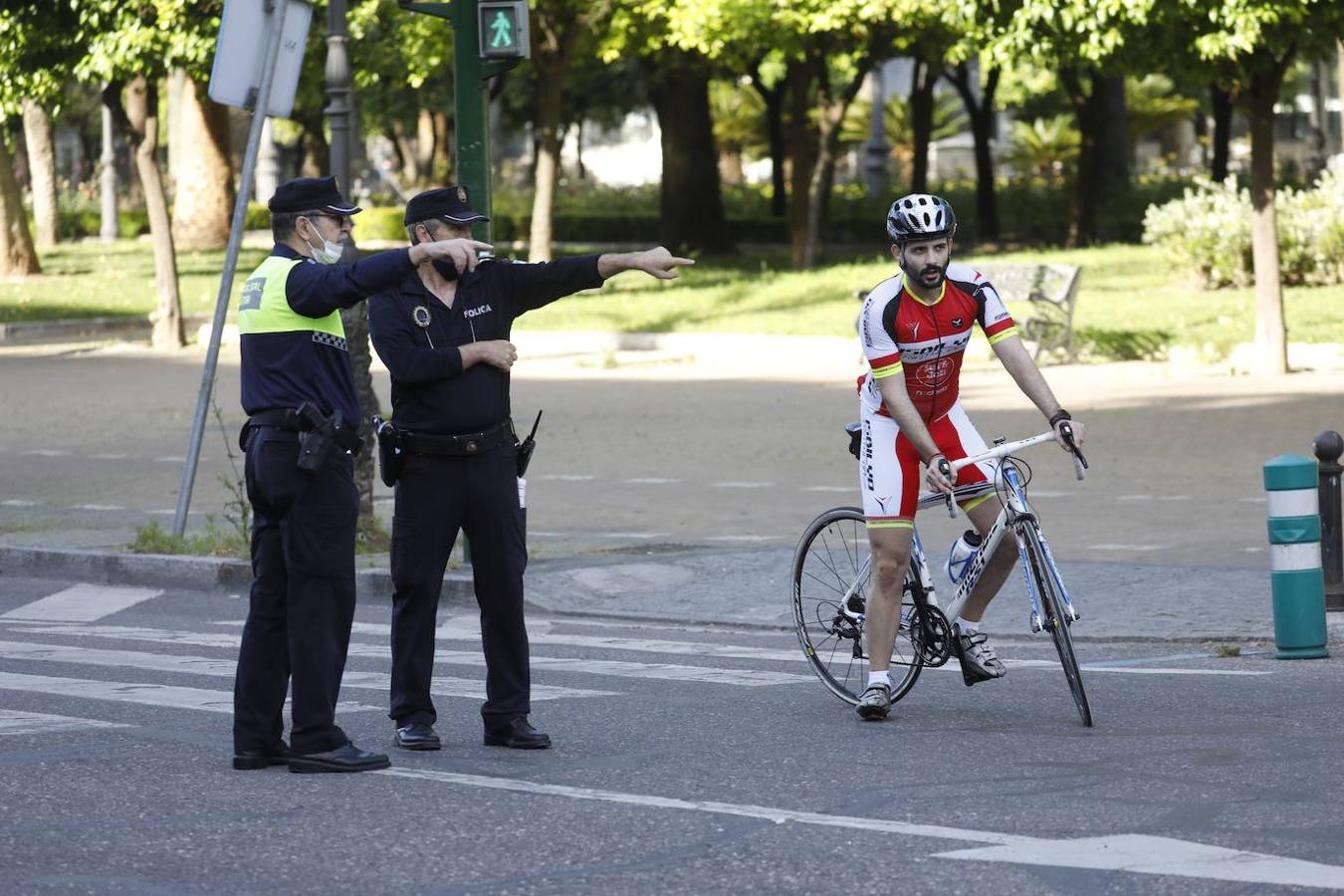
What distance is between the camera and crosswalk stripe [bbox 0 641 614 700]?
8.64 m

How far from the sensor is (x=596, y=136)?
127 meters

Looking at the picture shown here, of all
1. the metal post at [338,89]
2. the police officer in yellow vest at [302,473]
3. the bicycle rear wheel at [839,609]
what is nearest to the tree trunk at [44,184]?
the metal post at [338,89]

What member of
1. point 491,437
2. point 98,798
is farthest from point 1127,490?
point 98,798

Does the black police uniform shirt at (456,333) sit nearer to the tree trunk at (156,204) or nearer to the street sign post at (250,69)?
the street sign post at (250,69)

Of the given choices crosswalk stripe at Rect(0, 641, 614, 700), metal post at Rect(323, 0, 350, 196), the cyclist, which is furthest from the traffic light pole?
the cyclist

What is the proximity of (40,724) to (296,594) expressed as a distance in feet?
4.84

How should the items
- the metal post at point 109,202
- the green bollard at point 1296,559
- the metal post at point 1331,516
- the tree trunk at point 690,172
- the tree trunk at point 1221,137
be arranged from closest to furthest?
the green bollard at point 1296,559
the metal post at point 1331,516
the tree trunk at point 690,172
the tree trunk at point 1221,137
the metal post at point 109,202

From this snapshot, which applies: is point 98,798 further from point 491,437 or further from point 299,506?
point 491,437

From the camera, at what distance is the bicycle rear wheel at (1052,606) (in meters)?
7.42

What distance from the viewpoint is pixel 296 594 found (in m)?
6.93

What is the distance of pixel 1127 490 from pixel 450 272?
8294 mm

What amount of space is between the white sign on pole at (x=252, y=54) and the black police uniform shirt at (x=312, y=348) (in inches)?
223

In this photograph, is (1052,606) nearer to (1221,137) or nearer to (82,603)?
(82,603)

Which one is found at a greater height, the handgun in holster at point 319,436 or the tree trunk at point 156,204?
the tree trunk at point 156,204
